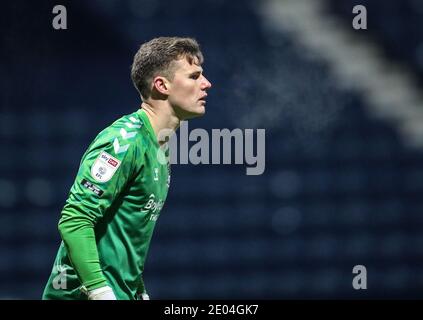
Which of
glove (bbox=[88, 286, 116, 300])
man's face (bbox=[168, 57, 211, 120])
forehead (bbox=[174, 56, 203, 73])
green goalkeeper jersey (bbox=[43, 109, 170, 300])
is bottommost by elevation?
glove (bbox=[88, 286, 116, 300])

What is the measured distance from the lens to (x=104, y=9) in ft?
14.8

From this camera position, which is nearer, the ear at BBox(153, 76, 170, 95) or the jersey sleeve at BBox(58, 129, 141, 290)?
the jersey sleeve at BBox(58, 129, 141, 290)

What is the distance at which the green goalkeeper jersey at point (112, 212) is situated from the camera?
2.91 m

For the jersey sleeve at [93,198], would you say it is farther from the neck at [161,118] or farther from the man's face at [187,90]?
the man's face at [187,90]

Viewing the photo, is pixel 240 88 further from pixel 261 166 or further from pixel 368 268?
pixel 368 268

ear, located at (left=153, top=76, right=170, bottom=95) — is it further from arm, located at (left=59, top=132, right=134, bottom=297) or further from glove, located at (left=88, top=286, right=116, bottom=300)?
glove, located at (left=88, top=286, right=116, bottom=300)

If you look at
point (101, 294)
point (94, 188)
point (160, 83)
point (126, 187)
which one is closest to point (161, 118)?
point (160, 83)

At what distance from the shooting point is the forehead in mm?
3408

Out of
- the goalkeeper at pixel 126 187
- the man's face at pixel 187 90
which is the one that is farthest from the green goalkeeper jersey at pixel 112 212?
the man's face at pixel 187 90

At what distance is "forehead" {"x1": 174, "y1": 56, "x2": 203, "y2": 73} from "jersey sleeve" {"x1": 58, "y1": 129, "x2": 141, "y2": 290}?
1.43 feet

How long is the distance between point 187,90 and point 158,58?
143 mm

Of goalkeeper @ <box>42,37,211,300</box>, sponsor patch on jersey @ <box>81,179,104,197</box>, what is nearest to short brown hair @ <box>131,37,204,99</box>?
goalkeeper @ <box>42,37,211,300</box>

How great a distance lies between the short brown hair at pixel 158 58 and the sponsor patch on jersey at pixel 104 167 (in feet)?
1.42
